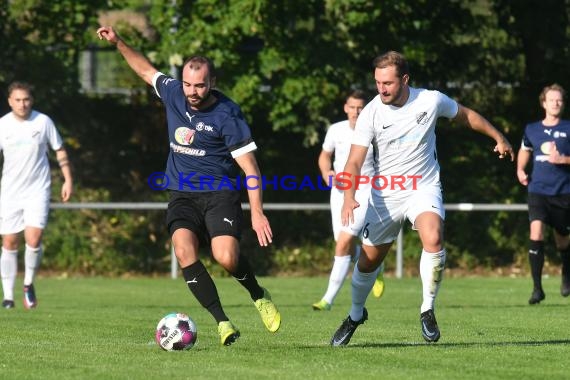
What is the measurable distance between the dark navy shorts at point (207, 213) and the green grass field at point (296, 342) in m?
0.85

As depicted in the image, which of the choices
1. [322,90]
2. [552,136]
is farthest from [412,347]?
[322,90]

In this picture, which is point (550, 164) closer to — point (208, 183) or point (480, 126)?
point (480, 126)

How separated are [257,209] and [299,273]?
45.2 feet

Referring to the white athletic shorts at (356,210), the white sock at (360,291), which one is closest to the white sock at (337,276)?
the white athletic shorts at (356,210)

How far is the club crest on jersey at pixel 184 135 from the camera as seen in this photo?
891 cm

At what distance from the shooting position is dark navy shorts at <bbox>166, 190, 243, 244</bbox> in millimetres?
8859

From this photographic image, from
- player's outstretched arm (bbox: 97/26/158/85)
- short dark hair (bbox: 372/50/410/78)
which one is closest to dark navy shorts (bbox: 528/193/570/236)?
short dark hair (bbox: 372/50/410/78)

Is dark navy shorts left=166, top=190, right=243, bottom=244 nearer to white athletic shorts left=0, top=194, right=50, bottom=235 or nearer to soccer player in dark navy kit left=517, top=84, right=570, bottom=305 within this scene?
white athletic shorts left=0, top=194, right=50, bottom=235

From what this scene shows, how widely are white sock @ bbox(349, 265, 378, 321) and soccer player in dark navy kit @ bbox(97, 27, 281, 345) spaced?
589mm

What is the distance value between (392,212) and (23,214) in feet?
19.6

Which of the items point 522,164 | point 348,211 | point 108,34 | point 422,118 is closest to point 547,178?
point 522,164

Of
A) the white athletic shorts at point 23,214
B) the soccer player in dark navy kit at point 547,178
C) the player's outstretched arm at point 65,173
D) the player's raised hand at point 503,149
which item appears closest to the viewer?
the player's raised hand at point 503,149

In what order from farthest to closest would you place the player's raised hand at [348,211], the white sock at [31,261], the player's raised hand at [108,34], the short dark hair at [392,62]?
1. the white sock at [31,261]
2. the player's raised hand at [108,34]
3. the short dark hair at [392,62]
4. the player's raised hand at [348,211]

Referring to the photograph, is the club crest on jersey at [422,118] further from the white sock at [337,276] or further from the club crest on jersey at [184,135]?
the white sock at [337,276]
